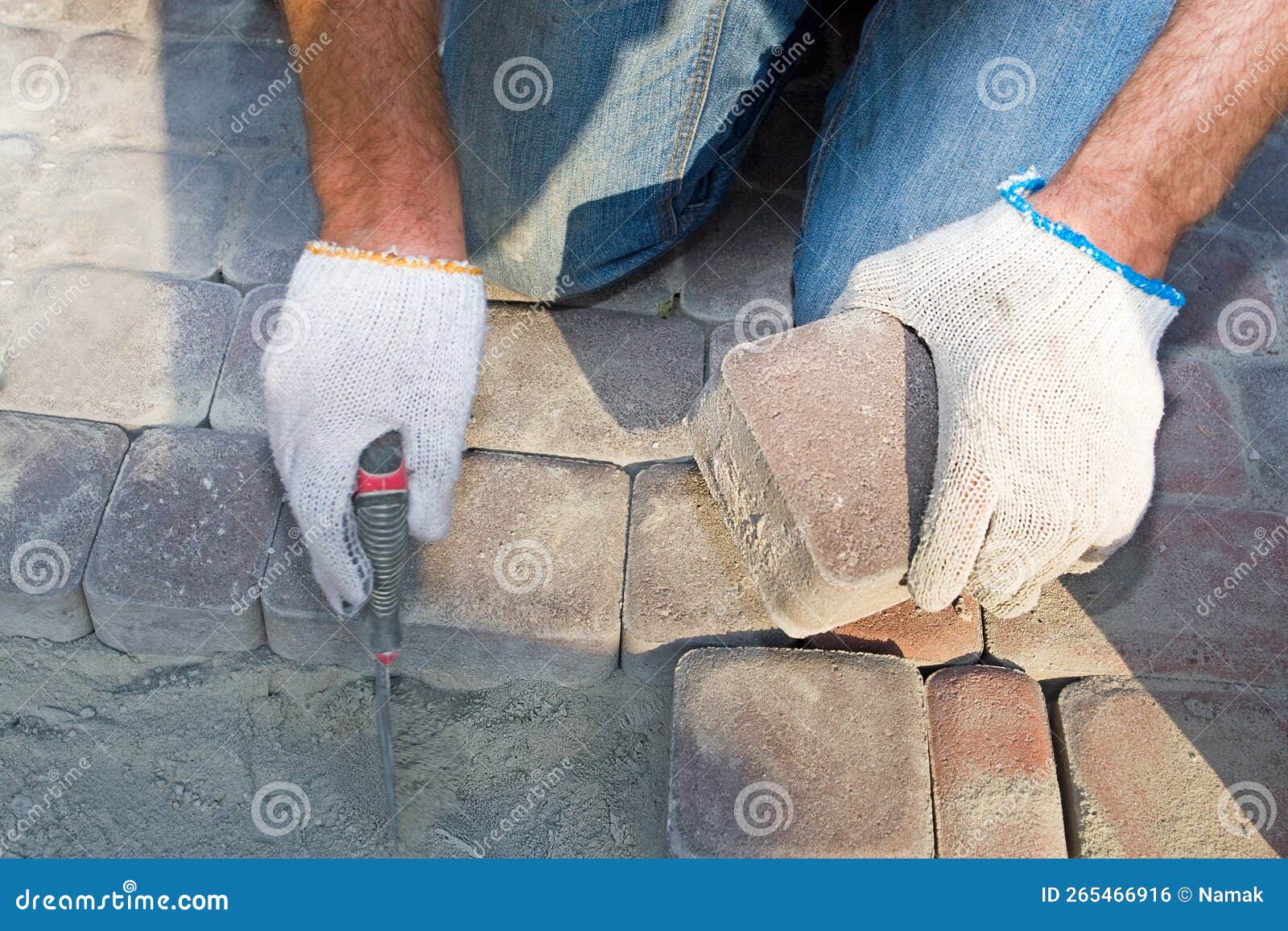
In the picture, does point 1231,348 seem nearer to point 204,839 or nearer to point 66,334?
point 204,839

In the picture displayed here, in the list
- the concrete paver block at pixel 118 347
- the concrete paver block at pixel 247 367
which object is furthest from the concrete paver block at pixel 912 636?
the concrete paver block at pixel 118 347

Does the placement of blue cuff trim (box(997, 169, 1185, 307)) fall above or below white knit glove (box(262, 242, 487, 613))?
above

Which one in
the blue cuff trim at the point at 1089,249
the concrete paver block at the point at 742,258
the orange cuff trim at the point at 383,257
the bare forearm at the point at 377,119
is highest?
the blue cuff trim at the point at 1089,249

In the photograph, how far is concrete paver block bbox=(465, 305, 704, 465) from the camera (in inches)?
87.8

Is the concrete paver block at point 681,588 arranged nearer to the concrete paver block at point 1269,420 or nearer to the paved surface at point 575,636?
the paved surface at point 575,636

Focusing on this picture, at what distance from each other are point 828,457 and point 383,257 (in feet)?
2.52

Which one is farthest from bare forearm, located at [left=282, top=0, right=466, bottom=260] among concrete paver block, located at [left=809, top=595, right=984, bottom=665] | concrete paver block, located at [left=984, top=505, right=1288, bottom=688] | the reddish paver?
the reddish paver

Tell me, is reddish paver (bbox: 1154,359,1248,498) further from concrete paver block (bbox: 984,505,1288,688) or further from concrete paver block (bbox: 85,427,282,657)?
concrete paver block (bbox: 85,427,282,657)

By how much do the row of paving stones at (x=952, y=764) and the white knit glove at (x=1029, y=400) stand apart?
284mm

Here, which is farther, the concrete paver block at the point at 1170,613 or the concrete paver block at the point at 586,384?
the concrete paver block at the point at 586,384

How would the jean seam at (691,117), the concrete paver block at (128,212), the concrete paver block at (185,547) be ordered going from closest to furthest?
the concrete paver block at (185,547) < the jean seam at (691,117) < the concrete paver block at (128,212)

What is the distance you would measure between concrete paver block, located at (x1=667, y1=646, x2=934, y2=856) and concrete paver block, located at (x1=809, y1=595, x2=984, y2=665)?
0.06 metres

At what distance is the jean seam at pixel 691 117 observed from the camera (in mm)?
2199

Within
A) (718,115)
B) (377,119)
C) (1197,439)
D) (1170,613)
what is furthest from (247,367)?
(1197,439)
